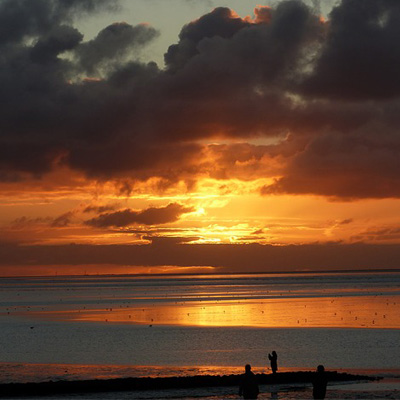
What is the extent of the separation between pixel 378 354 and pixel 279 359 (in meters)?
8.00

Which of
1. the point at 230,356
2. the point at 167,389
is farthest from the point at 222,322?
the point at 167,389

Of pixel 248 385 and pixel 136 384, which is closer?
pixel 248 385

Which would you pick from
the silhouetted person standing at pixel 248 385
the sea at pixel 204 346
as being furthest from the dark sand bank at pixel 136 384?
the silhouetted person standing at pixel 248 385

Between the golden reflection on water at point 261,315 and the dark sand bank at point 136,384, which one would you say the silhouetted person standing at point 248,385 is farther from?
the golden reflection on water at point 261,315

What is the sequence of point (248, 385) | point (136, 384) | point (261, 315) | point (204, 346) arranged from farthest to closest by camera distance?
point (261, 315) → point (204, 346) → point (136, 384) → point (248, 385)

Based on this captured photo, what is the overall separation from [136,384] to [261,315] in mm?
64647

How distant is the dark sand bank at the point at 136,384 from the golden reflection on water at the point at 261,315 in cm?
4212

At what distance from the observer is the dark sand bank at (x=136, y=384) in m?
41.0

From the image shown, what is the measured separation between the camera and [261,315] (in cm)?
10594

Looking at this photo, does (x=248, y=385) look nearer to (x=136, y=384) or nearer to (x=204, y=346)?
(x=136, y=384)

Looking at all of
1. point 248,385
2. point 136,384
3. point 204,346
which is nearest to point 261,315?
point 204,346

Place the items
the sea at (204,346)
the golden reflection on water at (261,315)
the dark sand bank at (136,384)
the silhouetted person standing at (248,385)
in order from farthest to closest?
1. the golden reflection on water at (261,315)
2. the sea at (204,346)
3. the dark sand bank at (136,384)
4. the silhouetted person standing at (248,385)

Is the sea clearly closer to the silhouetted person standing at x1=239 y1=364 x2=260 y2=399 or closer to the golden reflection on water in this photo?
the golden reflection on water

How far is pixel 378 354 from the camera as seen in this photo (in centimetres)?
5947
